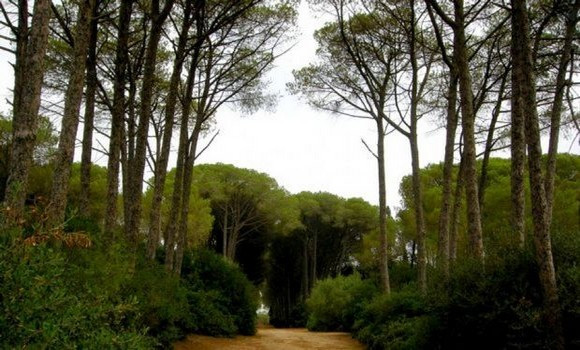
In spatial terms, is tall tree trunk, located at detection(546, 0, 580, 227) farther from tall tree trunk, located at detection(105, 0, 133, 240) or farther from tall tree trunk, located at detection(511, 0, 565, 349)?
tall tree trunk, located at detection(105, 0, 133, 240)

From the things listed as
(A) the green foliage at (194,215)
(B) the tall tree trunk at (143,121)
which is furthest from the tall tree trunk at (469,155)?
(A) the green foliage at (194,215)

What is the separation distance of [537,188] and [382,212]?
975cm

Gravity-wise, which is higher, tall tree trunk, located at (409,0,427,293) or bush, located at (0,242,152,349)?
tall tree trunk, located at (409,0,427,293)

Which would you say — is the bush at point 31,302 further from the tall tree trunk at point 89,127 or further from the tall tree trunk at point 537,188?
the tall tree trunk at point 89,127

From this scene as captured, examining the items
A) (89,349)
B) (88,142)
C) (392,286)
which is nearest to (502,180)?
(392,286)

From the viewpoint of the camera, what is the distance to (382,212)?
15172 mm

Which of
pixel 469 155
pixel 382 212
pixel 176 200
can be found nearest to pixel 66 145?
pixel 176 200

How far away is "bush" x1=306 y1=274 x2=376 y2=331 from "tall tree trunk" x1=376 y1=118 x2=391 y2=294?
8.98 ft

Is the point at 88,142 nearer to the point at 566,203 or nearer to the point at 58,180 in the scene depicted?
the point at 58,180

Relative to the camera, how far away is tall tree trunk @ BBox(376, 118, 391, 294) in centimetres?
1471

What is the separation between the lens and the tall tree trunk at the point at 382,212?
1471 centimetres

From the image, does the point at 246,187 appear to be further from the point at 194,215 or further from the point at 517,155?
the point at 517,155

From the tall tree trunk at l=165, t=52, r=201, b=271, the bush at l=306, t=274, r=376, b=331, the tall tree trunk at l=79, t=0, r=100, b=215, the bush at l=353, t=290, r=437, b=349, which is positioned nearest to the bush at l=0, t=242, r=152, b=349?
the bush at l=353, t=290, r=437, b=349

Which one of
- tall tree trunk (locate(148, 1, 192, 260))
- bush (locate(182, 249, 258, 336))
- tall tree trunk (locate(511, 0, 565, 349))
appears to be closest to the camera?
tall tree trunk (locate(511, 0, 565, 349))
